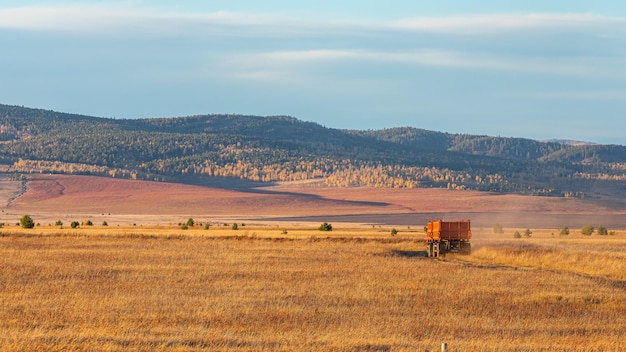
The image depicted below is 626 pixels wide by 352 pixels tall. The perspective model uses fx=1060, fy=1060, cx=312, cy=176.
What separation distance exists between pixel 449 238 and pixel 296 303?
22.8m

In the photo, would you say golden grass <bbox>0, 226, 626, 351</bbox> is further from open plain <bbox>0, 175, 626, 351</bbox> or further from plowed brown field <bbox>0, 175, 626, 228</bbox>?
plowed brown field <bbox>0, 175, 626, 228</bbox>

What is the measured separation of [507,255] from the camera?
45.3 metres

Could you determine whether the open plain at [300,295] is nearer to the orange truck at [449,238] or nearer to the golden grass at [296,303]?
the golden grass at [296,303]

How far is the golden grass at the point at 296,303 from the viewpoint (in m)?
20.3

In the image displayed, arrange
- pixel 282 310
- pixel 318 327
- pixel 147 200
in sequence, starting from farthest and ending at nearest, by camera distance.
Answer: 1. pixel 147 200
2. pixel 282 310
3. pixel 318 327

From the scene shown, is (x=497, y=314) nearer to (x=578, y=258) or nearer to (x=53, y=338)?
(x=53, y=338)

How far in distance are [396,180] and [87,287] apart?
169 metres

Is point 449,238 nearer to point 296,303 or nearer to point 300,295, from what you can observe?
point 300,295

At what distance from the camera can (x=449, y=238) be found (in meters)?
48.4

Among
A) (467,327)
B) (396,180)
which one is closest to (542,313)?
(467,327)

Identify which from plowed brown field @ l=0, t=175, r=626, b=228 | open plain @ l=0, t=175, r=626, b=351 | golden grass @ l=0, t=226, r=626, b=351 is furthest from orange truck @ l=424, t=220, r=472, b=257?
plowed brown field @ l=0, t=175, r=626, b=228

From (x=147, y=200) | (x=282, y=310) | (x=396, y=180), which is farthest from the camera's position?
(x=396, y=180)

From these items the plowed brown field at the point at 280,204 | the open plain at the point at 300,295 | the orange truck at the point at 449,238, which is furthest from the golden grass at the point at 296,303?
the plowed brown field at the point at 280,204

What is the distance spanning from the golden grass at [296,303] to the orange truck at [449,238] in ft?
12.3
